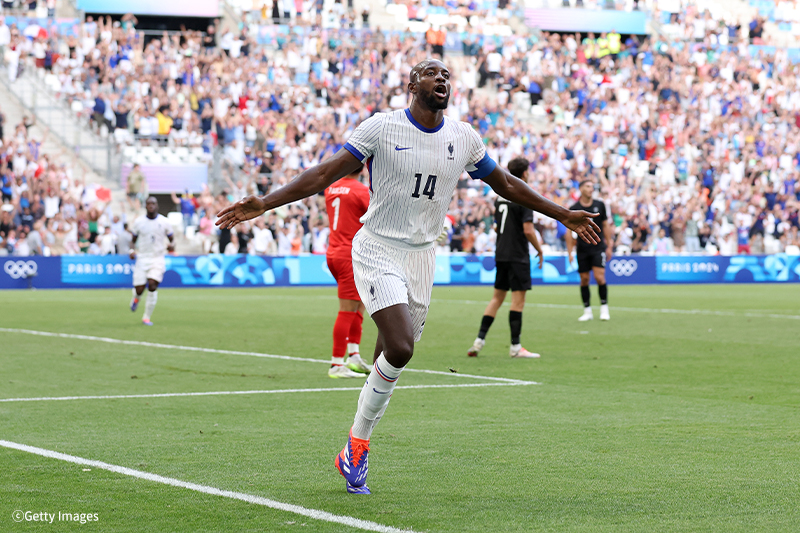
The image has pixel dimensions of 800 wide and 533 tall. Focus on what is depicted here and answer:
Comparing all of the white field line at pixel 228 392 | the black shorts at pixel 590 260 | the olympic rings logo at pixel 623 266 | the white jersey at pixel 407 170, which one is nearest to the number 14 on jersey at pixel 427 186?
the white jersey at pixel 407 170

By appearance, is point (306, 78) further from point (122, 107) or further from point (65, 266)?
point (65, 266)

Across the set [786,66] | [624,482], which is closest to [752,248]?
[786,66]

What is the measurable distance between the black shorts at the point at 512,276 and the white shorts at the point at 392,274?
720 cm

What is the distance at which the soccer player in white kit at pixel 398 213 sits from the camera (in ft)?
20.5

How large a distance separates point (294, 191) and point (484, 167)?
1329mm

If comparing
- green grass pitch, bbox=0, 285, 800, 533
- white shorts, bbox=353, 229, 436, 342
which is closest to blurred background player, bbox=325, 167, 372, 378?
green grass pitch, bbox=0, 285, 800, 533

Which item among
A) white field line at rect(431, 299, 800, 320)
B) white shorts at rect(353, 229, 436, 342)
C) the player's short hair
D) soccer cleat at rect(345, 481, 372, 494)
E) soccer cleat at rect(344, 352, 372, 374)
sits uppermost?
white shorts at rect(353, 229, 436, 342)

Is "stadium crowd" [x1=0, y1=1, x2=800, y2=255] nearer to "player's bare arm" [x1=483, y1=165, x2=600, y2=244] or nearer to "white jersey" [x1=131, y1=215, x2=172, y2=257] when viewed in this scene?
"white jersey" [x1=131, y1=215, x2=172, y2=257]

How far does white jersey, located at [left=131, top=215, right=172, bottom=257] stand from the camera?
1983cm

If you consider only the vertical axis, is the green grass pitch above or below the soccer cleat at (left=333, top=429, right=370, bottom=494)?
below

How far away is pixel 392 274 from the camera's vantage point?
251 inches

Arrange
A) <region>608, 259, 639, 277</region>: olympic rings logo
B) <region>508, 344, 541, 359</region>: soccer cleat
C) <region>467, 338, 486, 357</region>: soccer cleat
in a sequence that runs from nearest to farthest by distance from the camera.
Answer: <region>508, 344, 541, 359</region>: soccer cleat, <region>467, 338, 486, 357</region>: soccer cleat, <region>608, 259, 639, 277</region>: olympic rings logo

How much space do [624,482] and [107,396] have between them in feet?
18.1

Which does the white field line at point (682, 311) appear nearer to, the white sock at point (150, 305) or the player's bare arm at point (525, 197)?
the white sock at point (150, 305)
